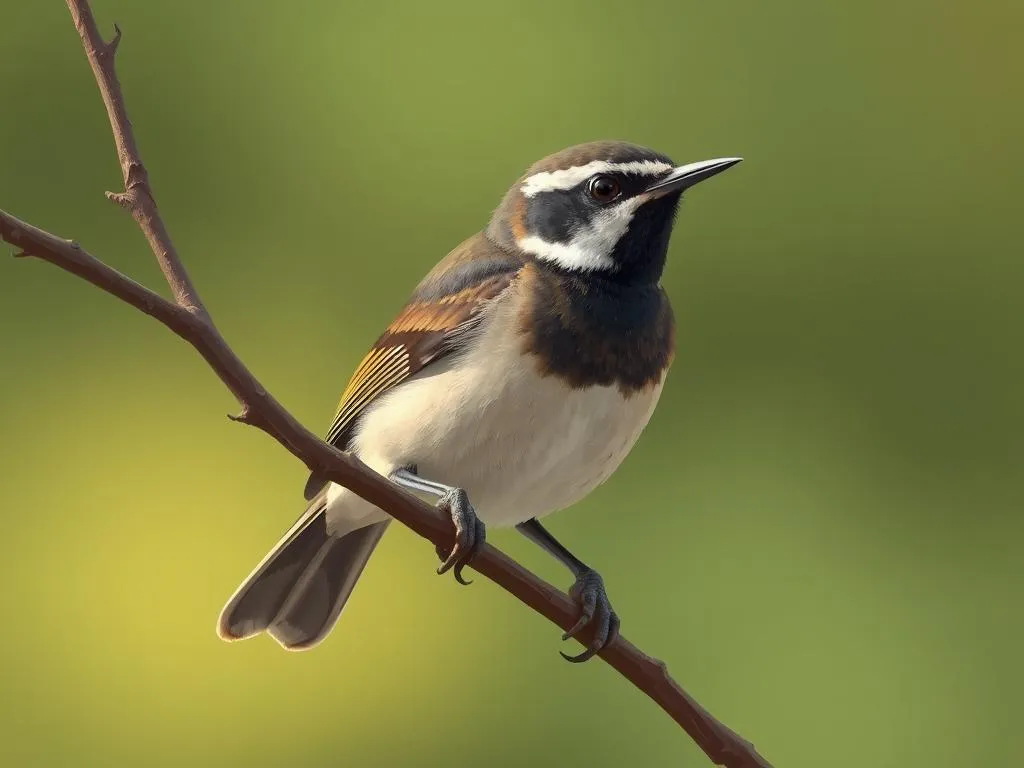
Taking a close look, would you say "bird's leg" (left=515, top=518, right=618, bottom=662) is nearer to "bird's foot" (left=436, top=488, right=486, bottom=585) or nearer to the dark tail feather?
"bird's foot" (left=436, top=488, right=486, bottom=585)

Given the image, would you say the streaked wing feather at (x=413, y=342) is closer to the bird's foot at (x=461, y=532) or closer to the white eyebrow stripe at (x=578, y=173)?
the white eyebrow stripe at (x=578, y=173)

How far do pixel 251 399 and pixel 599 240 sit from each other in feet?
3.22

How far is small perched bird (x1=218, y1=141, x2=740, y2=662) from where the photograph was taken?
84.7 inches

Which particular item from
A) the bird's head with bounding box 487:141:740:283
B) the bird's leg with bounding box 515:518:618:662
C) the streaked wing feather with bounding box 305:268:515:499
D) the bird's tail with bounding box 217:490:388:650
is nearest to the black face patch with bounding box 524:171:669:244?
the bird's head with bounding box 487:141:740:283

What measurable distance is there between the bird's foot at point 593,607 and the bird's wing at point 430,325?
17.8 inches

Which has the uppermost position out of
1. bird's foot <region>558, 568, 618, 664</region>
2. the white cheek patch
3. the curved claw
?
the white cheek patch

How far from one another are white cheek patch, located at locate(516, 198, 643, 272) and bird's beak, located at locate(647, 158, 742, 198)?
52 millimetres

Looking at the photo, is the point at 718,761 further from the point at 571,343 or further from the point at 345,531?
the point at 345,531

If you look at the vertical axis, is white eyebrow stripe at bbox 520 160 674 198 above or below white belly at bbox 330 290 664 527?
above

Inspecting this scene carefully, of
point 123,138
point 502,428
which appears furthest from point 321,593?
point 123,138

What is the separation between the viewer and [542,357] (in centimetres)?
215

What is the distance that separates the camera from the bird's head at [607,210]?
2205 millimetres

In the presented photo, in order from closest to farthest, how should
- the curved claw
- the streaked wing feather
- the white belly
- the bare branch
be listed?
the bare branch, the curved claw, the white belly, the streaked wing feather

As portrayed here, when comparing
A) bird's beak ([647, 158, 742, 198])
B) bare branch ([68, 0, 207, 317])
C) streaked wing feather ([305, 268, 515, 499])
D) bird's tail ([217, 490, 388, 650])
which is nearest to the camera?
bare branch ([68, 0, 207, 317])
